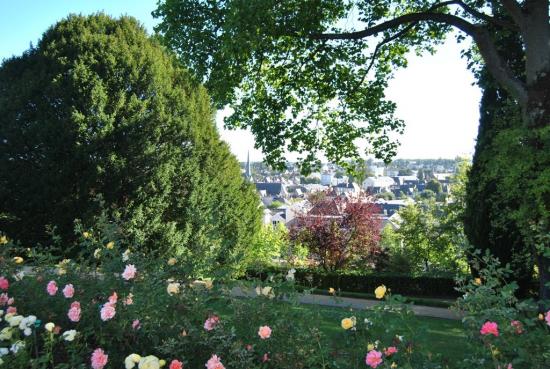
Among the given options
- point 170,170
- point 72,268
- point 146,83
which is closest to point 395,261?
point 170,170

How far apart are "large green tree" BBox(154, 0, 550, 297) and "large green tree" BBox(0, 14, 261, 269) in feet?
12.1

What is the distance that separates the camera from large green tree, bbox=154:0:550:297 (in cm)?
673

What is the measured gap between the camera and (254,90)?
9.47 meters

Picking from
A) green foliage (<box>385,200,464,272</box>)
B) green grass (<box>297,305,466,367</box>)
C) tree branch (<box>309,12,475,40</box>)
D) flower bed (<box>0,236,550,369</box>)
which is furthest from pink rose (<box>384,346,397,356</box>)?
green foliage (<box>385,200,464,272</box>)

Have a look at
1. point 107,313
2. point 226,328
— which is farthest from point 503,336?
point 107,313

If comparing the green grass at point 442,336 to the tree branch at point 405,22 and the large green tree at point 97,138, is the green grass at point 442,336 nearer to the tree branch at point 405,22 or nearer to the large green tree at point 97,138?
the tree branch at point 405,22

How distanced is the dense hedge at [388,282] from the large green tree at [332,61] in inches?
268

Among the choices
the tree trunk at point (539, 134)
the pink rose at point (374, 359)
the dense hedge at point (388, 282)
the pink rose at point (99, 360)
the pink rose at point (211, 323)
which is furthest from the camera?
the dense hedge at point (388, 282)

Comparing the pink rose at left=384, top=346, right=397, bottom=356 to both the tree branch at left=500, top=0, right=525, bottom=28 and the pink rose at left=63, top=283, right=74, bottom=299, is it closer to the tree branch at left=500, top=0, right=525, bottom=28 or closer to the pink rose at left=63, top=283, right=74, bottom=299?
the pink rose at left=63, top=283, right=74, bottom=299

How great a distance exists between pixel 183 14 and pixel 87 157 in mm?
6112

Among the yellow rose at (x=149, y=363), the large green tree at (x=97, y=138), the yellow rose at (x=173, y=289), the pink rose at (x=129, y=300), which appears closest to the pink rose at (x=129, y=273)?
the pink rose at (x=129, y=300)

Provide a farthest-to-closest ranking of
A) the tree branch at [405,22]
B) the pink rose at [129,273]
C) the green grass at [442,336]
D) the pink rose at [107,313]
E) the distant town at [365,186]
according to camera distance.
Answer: the distant town at [365,186] < the tree branch at [405,22] < the green grass at [442,336] < the pink rose at [129,273] < the pink rose at [107,313]

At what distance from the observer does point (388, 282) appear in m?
16.1

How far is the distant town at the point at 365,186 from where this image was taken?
21516 millimetres
